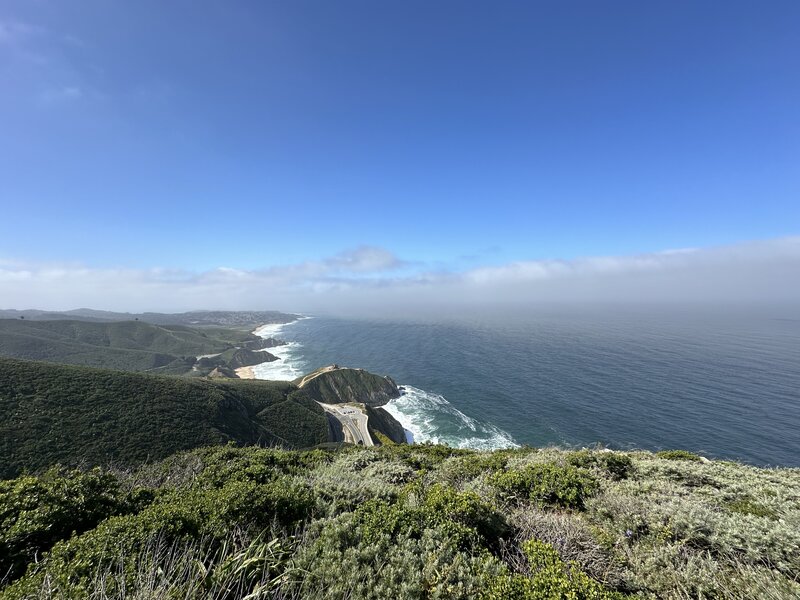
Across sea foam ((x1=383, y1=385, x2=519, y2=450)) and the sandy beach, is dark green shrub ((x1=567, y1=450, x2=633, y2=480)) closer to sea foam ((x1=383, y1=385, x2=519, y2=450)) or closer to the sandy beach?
sea foam ((x1=383, y1=385, x2=519, y2=450))

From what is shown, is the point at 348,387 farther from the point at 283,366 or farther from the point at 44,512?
the point at 44,512

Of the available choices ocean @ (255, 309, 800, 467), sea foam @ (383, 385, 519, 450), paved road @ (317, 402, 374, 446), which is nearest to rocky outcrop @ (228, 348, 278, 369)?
ocean @ (255, 309, 800, 467)

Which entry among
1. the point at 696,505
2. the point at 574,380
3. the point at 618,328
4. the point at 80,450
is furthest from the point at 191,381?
the point at 618,328

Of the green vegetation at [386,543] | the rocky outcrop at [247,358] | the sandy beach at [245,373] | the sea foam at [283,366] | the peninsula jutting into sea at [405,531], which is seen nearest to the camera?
the green vegetation at [386,543]

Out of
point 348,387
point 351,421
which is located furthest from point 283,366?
point 351,421

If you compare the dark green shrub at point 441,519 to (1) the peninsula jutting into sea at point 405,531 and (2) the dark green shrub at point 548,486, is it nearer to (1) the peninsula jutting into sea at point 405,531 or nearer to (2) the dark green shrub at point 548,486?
(1) the peninsula jutting into sea at point 405,531

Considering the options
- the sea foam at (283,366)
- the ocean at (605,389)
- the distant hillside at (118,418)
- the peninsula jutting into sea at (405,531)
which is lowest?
the sea foam at (283,366)

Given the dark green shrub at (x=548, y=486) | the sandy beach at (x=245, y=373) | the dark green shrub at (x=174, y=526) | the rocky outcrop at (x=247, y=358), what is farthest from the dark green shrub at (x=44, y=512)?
the rocky outcrop at (x=247, y=358)
